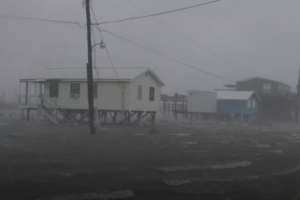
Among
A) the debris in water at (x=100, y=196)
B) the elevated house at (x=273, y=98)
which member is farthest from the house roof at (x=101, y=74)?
the elevated house at (x=273, y=98)

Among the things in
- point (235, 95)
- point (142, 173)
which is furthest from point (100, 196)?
point (235, 95)

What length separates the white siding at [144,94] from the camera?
3210 cm

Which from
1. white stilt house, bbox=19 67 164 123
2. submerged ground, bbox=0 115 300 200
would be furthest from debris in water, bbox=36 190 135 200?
white stilt house, bbox=19 67 164 123

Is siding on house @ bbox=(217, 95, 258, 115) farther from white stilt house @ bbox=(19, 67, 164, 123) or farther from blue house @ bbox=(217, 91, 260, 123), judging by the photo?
white stilt house @ bbox=(19, 67, 164, 123)

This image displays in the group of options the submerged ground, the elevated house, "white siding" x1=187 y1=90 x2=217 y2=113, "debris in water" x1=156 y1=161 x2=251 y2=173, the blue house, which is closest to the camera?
the submerged ground

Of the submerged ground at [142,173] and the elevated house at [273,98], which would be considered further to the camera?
the elevated house at [273,98]

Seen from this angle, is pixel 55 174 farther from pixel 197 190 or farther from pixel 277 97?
pixel 277 97

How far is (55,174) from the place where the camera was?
9750mm

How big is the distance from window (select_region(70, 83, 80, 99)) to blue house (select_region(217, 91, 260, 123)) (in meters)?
26.6

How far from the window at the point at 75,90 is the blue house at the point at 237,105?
26636 millimetres

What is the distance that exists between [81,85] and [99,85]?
1.65m

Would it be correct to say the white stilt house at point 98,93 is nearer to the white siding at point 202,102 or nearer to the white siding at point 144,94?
the white siding at point 144,94

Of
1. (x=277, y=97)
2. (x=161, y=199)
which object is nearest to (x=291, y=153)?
(x=161, y=199)

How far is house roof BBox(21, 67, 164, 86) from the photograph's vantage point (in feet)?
106
